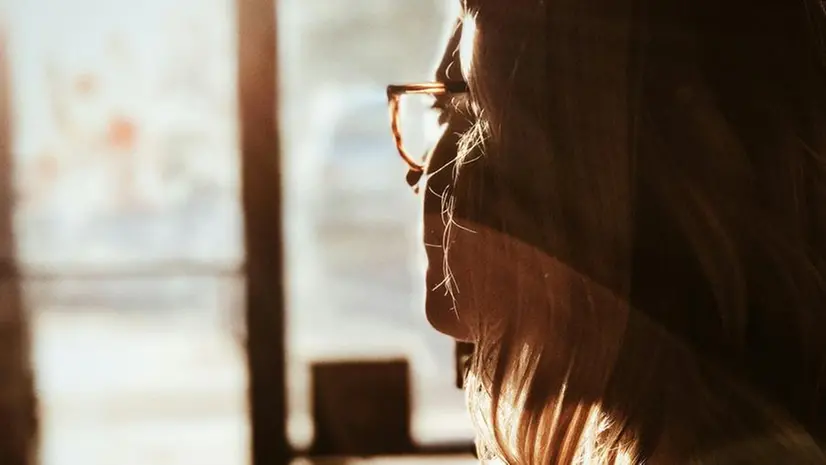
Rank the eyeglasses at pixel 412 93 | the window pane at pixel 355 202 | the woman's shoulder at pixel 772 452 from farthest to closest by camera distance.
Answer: the window pane at pixel 355 202
the eyeglasses at pixel 412 93
the woman's shoulder at pixel 772 452

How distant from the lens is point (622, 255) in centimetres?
50

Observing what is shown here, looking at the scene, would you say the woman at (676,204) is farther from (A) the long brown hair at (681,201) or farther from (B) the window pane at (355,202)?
(B) the window pane at (355,202)

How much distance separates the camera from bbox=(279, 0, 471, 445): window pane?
4.51 ft

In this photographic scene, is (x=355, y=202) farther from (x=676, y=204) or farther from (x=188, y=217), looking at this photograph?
(x=676, y=204)

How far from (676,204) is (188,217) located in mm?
1102

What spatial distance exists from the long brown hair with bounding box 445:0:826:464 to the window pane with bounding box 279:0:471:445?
846 mm

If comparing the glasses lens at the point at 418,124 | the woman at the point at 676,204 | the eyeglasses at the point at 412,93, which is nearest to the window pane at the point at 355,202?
the glasses lens at the point at 418,124

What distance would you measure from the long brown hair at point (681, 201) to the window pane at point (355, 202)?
33.3 inches

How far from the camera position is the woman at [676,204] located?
48 cm

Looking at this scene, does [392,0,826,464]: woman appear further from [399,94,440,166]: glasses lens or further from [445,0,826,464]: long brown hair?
[399,94,440,166]: glasses lens

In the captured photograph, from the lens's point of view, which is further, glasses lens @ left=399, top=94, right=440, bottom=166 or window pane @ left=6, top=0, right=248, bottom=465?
window pane @ left=6, top=0, right=248, bottom=465

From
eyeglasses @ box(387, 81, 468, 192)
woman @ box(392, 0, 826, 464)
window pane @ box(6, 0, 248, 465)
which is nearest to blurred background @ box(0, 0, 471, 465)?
window pane @ box(6, 0, 248, 465)

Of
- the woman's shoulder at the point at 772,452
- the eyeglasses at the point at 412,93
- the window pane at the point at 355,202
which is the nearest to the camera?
the woman's shoulder at the point at 772,452

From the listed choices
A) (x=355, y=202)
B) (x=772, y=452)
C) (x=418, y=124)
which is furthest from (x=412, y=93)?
(x=355, y=202)
